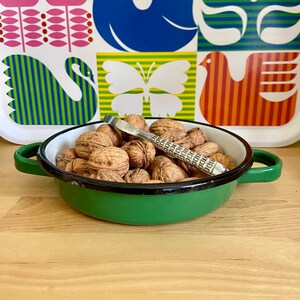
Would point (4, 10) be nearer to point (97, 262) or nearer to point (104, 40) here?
point (104, 40)

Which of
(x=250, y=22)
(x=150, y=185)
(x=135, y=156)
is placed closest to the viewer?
(x=150, y=185)

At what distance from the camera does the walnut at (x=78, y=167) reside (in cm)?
50

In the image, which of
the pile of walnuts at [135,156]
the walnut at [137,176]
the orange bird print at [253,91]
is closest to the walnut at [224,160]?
the pile of walnuts at [135,156]

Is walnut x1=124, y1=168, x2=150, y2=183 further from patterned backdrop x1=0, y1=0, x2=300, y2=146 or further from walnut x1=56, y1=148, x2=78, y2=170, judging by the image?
patterned backdrop x1=0, y1=0, x2=300, y2=146

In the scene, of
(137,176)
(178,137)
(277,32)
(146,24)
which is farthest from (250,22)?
(137,176)

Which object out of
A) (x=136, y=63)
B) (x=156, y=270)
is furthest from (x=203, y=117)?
(x=156, y=270)

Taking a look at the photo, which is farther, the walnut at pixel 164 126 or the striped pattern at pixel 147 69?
the striped pattern at pixel 147 69

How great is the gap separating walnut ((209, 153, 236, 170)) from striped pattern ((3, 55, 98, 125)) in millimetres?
316

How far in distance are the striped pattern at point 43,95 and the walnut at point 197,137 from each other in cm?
25

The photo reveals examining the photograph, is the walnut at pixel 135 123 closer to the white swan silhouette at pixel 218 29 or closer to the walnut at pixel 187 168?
the walnut at pixel 187 168

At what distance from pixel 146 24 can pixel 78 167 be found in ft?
1.09

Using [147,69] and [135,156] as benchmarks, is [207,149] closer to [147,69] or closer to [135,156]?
[135,156]

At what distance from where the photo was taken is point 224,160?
52cm

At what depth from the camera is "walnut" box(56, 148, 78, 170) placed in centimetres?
53
